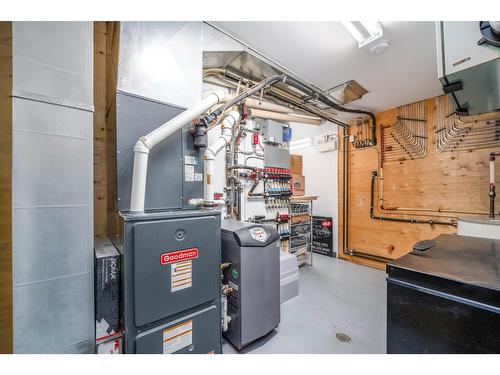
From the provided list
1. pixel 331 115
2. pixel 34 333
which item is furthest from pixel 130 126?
pixel 331 115

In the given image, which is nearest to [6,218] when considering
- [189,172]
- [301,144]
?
[189,172]

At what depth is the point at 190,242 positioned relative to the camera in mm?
1277

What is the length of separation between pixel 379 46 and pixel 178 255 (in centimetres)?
254

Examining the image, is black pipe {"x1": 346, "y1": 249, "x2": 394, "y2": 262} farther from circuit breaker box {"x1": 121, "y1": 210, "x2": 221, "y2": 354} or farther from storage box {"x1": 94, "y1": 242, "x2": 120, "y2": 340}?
storage box {"x1": 94, "y1": 242, "x2": 120, "y2": 340}

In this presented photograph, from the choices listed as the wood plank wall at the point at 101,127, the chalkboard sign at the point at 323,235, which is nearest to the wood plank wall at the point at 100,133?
the wood plank wall at the point at 101,127

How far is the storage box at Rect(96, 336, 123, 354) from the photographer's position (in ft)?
3.92

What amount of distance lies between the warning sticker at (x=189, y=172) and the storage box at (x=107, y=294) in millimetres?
693

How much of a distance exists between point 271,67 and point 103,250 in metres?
2.40

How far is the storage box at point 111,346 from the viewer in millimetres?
1195

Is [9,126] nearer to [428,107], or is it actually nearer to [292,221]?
[292,221]

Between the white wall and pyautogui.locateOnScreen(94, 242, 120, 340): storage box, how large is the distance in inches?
160

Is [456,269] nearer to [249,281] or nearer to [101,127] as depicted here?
[249,281]

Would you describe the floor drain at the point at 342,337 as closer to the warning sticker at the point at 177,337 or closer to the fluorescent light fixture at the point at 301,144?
the warning sticker at the point at 177,337

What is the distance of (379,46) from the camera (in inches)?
78.9
